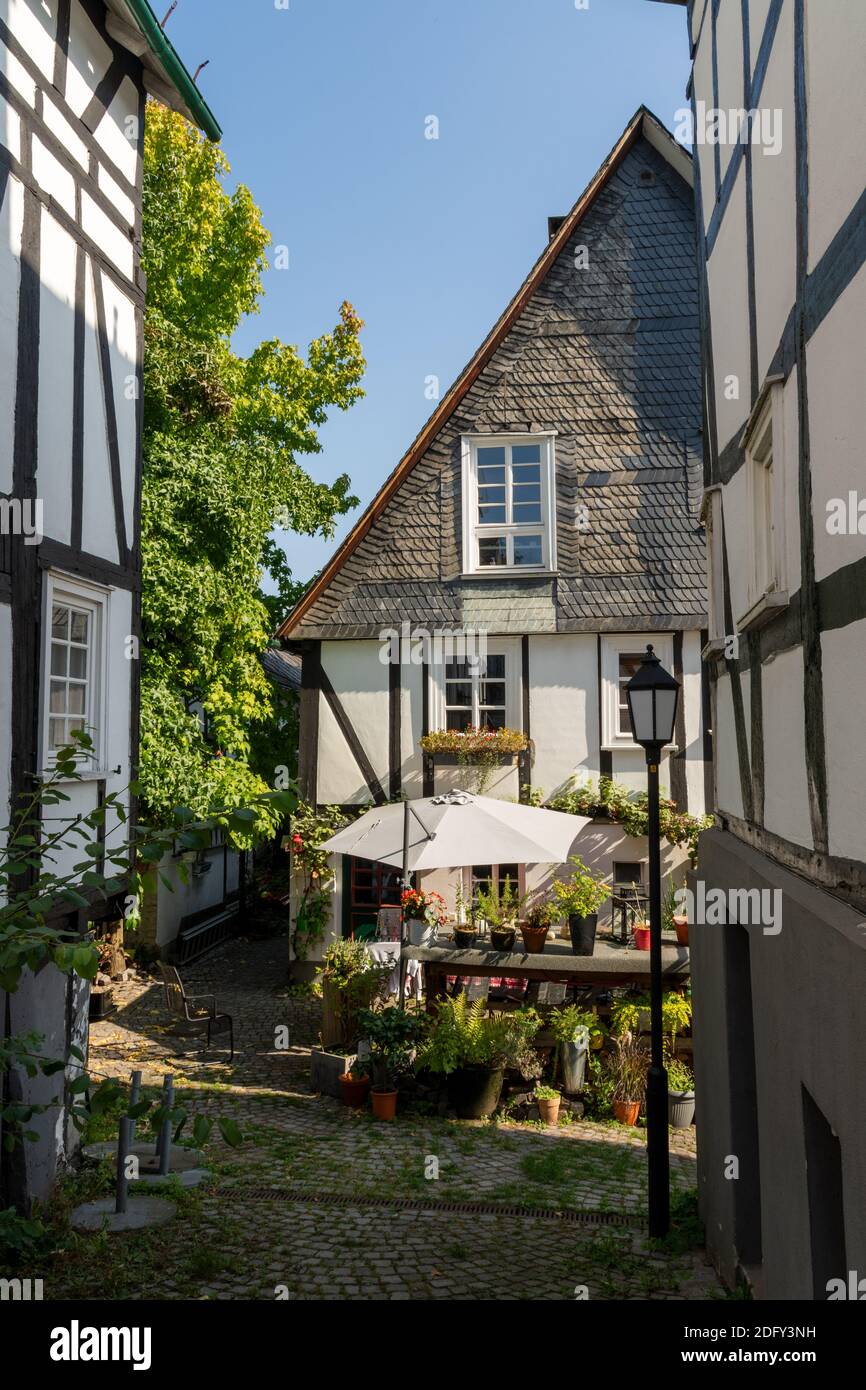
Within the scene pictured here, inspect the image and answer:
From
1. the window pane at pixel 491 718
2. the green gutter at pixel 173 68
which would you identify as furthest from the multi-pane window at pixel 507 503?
the green gutter at pixel 173 68

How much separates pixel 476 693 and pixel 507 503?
2.70 metres

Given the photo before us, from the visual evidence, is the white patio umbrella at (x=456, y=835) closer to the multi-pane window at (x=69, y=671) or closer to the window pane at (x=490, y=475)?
the multi-pane window at (x=69, y=671)

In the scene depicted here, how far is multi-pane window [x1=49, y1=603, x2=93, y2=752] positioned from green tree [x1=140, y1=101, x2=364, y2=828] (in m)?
5.67

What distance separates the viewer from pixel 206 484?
14859 millimetres

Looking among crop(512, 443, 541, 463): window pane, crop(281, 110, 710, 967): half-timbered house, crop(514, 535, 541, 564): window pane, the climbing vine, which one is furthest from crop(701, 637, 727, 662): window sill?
crop(512, 443, 541, 463): window pane

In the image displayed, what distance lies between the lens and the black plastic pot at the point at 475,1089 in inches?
383

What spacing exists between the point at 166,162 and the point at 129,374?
31.1 feet

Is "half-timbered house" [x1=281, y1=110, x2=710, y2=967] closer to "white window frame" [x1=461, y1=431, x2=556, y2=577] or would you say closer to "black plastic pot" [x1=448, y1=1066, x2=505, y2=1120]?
"white window frame" [x1=461, y1=431, x2=556, y2=577]

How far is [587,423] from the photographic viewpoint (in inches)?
581

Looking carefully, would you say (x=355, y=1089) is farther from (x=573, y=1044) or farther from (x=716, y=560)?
(x=716, y=560)

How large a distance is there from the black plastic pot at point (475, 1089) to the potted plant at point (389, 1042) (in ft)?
1.64

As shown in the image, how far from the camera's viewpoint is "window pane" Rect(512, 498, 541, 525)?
14.8 meters
